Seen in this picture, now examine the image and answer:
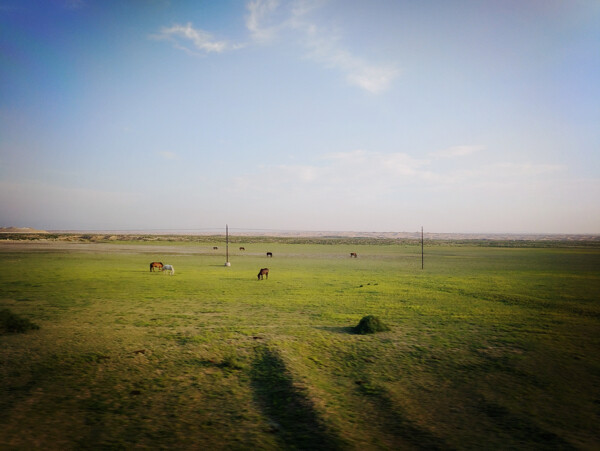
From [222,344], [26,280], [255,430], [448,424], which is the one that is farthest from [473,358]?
[26,280]

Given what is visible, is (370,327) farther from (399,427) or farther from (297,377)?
(399,427)

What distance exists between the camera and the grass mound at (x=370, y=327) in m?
11.8

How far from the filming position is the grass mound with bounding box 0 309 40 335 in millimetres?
11102

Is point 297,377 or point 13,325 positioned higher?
point 13,325

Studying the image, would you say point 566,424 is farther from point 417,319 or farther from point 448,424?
point 417,319

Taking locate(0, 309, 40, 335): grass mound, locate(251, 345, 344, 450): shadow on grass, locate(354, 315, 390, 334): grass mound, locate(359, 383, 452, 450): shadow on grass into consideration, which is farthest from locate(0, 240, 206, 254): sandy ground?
locate(359, 383, 452, 450): shadow on grass

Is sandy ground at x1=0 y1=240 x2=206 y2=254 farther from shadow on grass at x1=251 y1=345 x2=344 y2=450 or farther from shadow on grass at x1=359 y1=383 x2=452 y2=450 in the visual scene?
shadow on grass at x1=359 y1=383 x2=452 y2=450

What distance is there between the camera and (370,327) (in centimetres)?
1179

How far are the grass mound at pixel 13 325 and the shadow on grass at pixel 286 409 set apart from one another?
337 inches

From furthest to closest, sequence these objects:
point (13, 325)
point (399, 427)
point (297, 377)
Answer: point (13, 325) → point (297, 377) → point (399, 427)

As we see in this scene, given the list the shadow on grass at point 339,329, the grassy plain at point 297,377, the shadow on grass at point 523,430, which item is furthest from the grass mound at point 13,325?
the shadow on grass at point 523,430

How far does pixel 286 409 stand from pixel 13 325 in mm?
10605

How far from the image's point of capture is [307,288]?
2217 centimetres

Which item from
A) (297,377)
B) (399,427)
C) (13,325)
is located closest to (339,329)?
(297,377)
